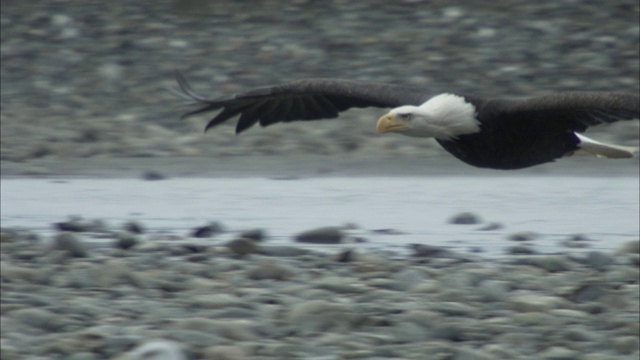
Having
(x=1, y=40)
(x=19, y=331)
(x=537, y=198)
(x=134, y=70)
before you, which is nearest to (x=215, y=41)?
(x=134, y=70)

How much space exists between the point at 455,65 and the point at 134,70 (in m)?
2.38

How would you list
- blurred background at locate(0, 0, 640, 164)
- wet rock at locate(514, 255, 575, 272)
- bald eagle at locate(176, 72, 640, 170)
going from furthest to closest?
blurred background at locate(0, 0, 640, 164) → wet rock at locate(514, 255, 575, 272) → bald eagle at locate(176, 72, 640, 170)

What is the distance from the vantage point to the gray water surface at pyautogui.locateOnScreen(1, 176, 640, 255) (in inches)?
302

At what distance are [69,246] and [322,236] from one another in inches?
45.5

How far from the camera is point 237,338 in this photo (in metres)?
5.43

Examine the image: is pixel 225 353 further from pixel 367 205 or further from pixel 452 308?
pixel 367 205

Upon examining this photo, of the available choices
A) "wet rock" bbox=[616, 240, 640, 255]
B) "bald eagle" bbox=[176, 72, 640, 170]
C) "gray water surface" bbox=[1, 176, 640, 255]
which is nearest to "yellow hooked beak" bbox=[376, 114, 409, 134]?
"bald eagle" bbox=[176, 72, 640, 170]

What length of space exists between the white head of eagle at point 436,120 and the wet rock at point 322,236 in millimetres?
977

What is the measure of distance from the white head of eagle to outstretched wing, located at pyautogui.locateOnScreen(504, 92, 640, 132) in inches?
7.9

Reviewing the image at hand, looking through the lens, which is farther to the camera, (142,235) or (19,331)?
(142,235)

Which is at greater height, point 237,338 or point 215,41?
point 215,41

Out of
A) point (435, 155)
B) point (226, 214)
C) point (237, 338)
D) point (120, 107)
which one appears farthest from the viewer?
point (120, 107)

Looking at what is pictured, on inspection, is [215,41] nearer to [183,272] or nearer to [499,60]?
[499,60]

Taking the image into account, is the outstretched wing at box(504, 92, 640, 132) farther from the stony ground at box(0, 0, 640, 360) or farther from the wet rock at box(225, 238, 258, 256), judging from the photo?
the wet rock at box(225, 238, 258, 256)
